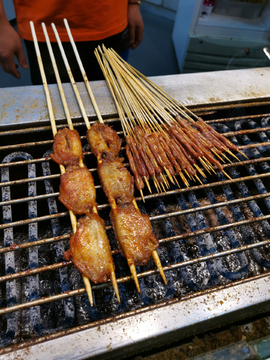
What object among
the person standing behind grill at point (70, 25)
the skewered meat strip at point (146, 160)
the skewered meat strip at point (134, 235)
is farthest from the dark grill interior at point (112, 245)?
the person standing behind grill at point (70, 25)

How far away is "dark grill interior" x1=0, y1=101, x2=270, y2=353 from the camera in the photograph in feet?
4.75

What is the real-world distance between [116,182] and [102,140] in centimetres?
44

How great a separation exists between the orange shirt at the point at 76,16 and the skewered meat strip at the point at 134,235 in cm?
255

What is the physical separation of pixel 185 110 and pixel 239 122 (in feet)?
2.00

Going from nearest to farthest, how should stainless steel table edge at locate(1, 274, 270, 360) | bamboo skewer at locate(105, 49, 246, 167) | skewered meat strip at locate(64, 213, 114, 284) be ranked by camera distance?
stainless steel table edge at locate(1, 274, 270, 360)
skewered meat strip at locate(64, 213, 114, 284)
bamboo skewer at locate(105, 49, 246, 167)

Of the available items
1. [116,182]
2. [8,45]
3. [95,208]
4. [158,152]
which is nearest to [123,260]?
[95,208]

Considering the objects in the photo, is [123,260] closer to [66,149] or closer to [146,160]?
[146,160]

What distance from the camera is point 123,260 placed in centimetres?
207

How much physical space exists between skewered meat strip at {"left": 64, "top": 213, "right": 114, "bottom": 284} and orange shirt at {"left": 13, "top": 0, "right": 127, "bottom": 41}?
8.41 feet

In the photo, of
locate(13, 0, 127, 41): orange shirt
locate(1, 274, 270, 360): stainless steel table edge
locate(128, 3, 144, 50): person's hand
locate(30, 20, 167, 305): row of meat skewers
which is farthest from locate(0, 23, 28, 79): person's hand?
locate(1, 274, 270, 360): stainless steel table edge

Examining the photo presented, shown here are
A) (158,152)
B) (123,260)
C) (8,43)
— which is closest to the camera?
(158,152)

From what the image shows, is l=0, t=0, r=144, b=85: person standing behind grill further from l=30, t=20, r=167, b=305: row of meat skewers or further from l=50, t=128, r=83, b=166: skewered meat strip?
l=50, t=128, r=83, b=166: skewered meat strip

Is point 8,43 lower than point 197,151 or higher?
higher

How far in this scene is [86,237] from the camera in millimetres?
1484
